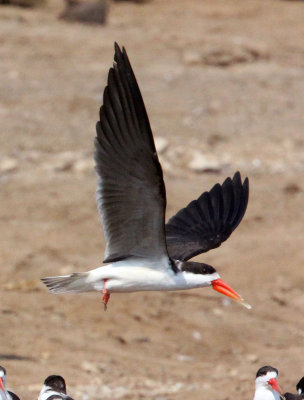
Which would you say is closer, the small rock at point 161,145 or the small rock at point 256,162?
the small rock at point 161,145

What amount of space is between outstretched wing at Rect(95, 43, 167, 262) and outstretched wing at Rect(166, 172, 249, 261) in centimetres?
111

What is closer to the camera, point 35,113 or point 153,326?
point 153,326

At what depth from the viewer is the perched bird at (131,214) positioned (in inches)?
283

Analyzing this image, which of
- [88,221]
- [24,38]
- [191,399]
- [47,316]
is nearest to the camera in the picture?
[191,399]

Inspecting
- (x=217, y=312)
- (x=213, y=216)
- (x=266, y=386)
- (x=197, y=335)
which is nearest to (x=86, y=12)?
(x=217, y=312)

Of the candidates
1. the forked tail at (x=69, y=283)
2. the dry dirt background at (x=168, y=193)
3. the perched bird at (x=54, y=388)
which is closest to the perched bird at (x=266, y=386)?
the dry dirt background at (x=168, y=193)

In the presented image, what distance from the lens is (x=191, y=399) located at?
9.88 metres

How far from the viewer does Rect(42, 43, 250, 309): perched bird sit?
7.18 meters

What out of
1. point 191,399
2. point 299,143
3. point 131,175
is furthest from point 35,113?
point 131,175

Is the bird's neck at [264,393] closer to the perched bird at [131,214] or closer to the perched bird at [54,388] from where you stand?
the perched bird at [131,214]

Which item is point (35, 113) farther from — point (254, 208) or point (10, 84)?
point (254, 208)

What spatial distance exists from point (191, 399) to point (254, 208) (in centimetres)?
464

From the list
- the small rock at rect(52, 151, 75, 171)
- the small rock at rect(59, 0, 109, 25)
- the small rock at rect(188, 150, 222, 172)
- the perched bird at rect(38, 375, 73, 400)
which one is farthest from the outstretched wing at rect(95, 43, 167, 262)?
the small rock at rect(59, 0, 109, 25)

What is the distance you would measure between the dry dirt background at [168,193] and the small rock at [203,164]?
1.4 inches
